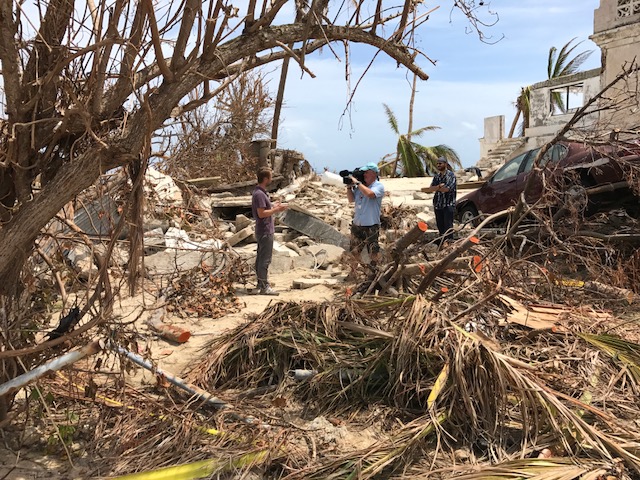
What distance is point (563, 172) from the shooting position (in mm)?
7578

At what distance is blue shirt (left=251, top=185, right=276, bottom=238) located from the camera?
7.68 m

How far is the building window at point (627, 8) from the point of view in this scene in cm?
1340

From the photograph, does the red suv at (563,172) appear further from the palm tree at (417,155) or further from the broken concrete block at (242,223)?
the palm tree at (417,155)

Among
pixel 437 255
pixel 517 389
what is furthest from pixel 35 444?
pixel 437 255

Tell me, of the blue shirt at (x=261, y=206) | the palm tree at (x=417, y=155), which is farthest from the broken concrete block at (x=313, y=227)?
the palm tree at (x=417, y=155)

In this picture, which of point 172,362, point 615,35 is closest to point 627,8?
point 615,35

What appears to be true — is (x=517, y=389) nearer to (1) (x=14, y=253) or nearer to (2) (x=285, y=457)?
(2) (x=285, y=457)

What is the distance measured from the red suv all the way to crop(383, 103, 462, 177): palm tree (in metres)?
18.1

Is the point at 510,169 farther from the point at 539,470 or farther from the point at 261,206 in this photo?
the point at 539,470

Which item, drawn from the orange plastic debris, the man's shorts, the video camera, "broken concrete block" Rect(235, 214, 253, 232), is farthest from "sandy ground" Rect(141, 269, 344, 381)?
"broken concrete block" Rect(235, 214, 253, 232)

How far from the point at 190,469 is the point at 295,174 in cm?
1414

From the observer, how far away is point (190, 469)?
3377 mm

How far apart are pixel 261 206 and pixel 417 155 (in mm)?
22920

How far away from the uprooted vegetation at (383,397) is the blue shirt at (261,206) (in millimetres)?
2379
